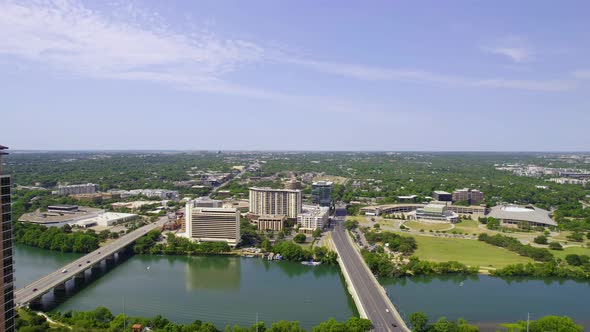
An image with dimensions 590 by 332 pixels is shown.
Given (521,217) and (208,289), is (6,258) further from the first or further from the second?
(521,217)

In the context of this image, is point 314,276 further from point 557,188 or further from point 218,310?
point 557,188

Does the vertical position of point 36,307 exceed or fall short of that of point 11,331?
it falls short

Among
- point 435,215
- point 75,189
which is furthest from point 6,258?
point 75,189

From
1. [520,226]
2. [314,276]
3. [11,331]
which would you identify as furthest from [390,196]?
[11,331]

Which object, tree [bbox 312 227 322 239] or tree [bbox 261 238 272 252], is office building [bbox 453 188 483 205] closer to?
tree [bbox 312 227 322 239]

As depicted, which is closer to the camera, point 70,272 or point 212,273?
point 70,272

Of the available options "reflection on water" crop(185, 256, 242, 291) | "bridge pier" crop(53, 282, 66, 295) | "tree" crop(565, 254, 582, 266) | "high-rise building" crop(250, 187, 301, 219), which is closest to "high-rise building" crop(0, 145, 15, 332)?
"bridge pier" crop(53, 282, 66, 295)
